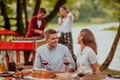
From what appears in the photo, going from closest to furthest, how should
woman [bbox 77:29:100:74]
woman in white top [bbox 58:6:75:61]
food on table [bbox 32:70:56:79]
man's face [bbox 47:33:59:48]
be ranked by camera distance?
food on table [bbox 32:70:56:79], woman [bbox 77:29:100:74], man's face [bbox 47:33:59:48], woman in white top [bbox 58:6:75:61]

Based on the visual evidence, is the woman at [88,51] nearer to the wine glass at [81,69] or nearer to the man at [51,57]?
the wine glass at [81,69]

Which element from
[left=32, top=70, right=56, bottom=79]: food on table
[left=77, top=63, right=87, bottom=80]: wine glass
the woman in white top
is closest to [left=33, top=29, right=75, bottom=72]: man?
[left=77, top=63, right=87, bottom=80]: wine glass

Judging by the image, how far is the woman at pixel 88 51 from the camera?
3418 millimetres

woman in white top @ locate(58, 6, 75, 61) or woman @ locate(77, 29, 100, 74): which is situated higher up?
woman in white top @ locate(58, 6, 75, 61)

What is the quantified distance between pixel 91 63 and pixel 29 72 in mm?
579

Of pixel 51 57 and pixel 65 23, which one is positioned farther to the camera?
pixel 65 23

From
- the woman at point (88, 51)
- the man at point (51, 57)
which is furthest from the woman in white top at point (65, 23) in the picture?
the woman at point (88, 51)

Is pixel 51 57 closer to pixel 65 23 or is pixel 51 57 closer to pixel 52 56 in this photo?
pixel 52 56

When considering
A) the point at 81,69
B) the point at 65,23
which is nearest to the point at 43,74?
the point at 81,69

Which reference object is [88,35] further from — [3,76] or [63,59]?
[3,76]

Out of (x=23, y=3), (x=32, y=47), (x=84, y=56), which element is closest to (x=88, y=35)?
(x=84, y=56)

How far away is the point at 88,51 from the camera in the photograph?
3.45 metres

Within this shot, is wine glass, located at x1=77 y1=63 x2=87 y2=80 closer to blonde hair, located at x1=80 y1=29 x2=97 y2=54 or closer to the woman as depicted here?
the woman

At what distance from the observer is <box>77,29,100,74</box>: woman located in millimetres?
3418
